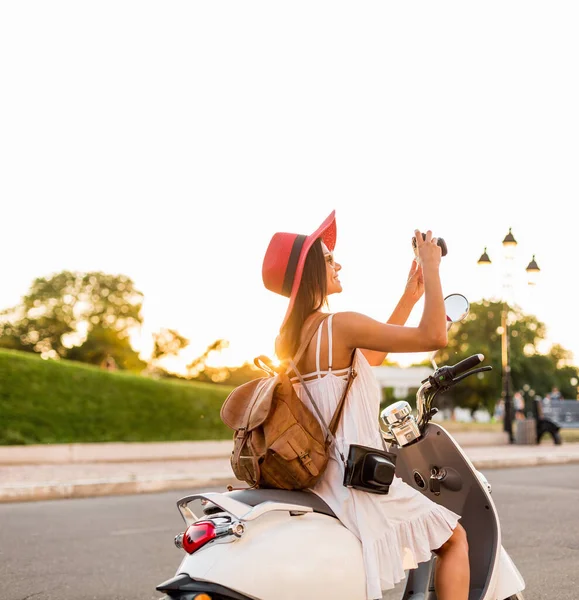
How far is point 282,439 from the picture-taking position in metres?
2.38

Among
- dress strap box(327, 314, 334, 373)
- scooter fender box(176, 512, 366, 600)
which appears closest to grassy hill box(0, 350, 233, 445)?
dress strap box(327, 314, 334, 373)

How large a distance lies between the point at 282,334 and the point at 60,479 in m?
11.2

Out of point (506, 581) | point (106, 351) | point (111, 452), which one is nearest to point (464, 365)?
point (506, 581)

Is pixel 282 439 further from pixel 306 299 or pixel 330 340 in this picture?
pixel 306 299

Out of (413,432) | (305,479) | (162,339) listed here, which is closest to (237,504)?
(305,479)

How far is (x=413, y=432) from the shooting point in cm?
297

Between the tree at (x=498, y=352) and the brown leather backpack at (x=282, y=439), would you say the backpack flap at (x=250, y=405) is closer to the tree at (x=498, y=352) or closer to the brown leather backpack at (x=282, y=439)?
the brown leather backpack at (x=282, y=439)

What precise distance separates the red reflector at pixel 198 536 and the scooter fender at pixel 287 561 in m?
0.02

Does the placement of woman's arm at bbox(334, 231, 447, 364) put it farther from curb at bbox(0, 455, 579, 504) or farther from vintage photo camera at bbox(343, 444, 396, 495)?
curb at bbox(0, 455, 579, 504)

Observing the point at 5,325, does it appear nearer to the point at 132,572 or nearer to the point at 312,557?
the point at 132,572

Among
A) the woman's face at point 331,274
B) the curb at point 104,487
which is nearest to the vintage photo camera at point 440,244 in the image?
the woman's face at point 331,274

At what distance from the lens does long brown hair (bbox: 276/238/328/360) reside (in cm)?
264

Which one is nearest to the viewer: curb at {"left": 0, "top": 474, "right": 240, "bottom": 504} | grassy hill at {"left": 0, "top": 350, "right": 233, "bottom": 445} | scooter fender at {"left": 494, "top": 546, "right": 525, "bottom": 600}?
scooter fender at {"left": 494, "top": 546, "right": 525, "bottom": 600}

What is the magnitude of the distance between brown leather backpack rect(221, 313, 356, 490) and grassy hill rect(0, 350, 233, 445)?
46.0ft
